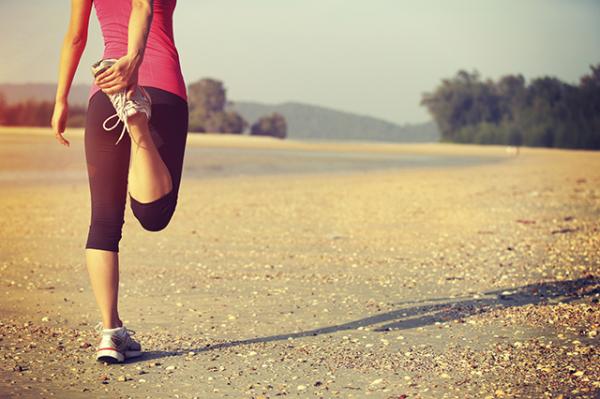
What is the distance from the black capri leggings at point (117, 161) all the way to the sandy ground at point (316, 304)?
706mm

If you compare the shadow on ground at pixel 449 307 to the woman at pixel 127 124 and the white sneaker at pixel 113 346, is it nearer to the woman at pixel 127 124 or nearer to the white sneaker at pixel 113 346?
the white sneaker at pixel 113 346

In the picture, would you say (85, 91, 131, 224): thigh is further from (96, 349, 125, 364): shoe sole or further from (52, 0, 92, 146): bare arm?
(96, 349, 125, 364): shoe sole

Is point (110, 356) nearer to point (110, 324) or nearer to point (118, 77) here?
point (110, 324)

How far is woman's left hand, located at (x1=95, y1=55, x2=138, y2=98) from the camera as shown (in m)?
3.71

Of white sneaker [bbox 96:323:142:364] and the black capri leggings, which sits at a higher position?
the black capri leggings

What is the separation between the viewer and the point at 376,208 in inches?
537

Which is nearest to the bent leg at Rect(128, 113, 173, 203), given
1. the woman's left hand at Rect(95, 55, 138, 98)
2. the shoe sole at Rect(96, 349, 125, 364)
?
the woman's left hand at Rect(95, 55, 138, 98)

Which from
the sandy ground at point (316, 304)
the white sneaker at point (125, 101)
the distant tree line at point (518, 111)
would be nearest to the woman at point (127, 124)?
the white sneaker at point (125, 101)

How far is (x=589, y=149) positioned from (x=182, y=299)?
50356 mm

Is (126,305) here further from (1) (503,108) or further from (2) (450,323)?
(1) (503,108)

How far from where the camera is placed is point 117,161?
13.3 feet

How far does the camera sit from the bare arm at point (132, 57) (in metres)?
3.71

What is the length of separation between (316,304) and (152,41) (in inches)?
102

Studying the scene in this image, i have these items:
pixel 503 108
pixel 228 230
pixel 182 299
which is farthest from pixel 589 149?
pixel 182 299
